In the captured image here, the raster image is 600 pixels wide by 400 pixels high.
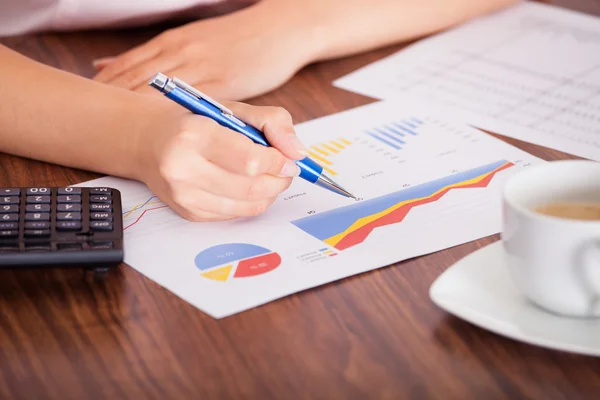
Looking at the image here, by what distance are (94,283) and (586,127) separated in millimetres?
525

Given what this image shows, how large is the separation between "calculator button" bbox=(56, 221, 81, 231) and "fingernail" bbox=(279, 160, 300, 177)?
0.17 m

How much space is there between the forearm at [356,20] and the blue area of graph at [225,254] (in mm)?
402

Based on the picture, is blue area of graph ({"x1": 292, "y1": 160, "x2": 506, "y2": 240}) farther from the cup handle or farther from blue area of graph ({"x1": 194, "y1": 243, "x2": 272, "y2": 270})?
the cup handle

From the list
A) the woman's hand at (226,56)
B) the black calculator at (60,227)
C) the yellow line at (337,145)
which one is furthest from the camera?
the woman's hand at (226,56)

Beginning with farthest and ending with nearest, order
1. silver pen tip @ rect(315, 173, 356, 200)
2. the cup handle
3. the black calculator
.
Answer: silver pen tip @ rect(315, 173, 356, 200) < the black calculator < the cup handle

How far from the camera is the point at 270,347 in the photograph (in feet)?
1.88

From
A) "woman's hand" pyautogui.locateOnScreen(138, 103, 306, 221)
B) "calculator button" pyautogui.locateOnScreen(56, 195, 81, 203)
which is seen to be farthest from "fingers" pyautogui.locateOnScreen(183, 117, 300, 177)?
"calculator button" pyautogui.locateOnScreen(56, 195, 81, 203)

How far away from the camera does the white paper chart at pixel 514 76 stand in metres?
0.89

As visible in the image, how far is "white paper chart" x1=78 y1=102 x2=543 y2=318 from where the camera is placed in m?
0.65

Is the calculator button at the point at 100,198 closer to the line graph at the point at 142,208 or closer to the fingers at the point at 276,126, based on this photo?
the line graph at the point at 142,208

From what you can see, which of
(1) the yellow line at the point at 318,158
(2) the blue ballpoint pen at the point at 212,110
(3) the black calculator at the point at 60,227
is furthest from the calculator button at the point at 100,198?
(1) the yellow line at the point at 318,158

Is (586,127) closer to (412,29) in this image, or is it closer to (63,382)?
(412,29)

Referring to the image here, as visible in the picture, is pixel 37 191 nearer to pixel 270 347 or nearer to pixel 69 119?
pixel 69 119

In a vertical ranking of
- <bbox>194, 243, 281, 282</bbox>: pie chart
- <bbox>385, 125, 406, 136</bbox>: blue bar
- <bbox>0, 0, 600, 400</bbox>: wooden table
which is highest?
<bbox>385, 125, 406, 136</bbox>: blue bar
